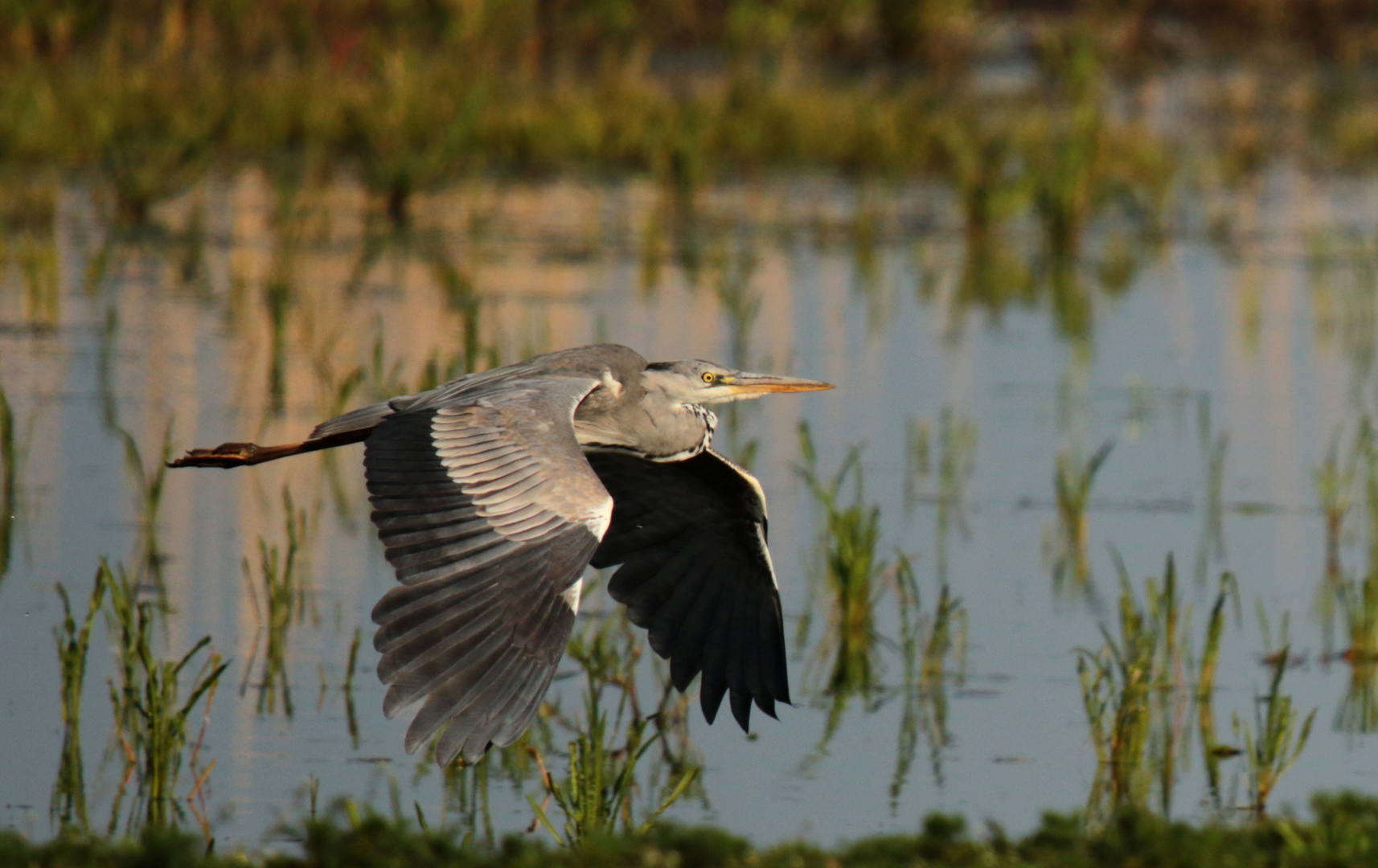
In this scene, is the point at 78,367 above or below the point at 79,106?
below

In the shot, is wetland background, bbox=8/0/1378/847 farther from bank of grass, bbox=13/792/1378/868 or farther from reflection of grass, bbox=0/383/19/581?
bank of grass, bbox=13/792/1378/868

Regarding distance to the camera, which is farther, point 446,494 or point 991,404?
point 991,404

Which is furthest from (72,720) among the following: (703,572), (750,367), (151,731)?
(750,367)

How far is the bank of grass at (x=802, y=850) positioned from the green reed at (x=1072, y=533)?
2.80 metres

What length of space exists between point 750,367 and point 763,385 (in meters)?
3.76

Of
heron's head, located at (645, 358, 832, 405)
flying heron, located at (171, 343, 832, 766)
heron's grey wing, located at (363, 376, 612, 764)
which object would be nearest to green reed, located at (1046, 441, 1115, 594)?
flying heron, located at (171, 343, 832, 766)

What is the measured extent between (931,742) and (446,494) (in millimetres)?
1791

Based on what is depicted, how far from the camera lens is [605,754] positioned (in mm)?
5133

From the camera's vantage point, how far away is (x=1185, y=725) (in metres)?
5.69

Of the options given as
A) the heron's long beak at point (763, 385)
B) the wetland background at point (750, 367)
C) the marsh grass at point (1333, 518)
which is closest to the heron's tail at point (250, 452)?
the wetland background at point (750, 367)

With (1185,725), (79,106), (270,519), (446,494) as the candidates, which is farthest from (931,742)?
(79,106)

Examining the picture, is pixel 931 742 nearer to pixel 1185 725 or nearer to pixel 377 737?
pixel 1185 725

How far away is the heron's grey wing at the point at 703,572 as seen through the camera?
502 cm

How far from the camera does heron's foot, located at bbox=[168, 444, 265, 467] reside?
17.3 feet
